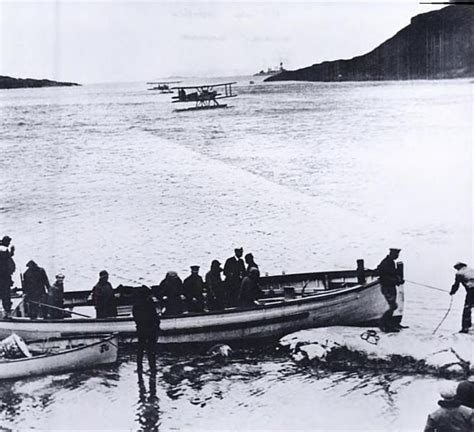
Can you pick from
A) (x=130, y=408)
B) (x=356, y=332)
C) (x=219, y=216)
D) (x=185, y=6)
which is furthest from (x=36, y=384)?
(x=185, y=6)

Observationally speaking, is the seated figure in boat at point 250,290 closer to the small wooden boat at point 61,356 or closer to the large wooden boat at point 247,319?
the large wooden boat at point 247,319

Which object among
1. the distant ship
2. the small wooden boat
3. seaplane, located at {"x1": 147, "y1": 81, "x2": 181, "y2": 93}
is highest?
the distant ship

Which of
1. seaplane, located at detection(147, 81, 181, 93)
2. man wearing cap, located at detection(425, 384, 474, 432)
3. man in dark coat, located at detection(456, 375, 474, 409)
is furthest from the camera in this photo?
seaplane, located at detection(147, 81, 181, 93)

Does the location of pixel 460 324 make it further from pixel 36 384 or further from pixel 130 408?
pixel 36 384

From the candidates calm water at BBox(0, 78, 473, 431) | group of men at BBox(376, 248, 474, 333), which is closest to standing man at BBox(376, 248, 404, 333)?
group of men at BBox(376, 248, 474, 333)

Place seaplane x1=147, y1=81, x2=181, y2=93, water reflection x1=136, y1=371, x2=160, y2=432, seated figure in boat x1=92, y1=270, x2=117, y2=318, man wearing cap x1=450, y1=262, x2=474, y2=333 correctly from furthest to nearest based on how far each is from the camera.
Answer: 1. seaplane x1=147, y1=81, x2=181, y2=93
2. seated figure in boat x1=92, y1=270, x2=117, y2=318
3. man wearing cap x1=450, y1=262, x2=474, y2=333
4. water reflection x1=136, y1=371, x2=160, y2=432

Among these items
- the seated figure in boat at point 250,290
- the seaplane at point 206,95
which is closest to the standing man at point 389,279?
the seated figure in boat at point 250,290

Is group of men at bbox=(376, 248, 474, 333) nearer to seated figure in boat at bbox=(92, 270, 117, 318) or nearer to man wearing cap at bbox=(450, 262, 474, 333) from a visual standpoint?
man wearing cap at bbox=(450, 262, 474, 333)

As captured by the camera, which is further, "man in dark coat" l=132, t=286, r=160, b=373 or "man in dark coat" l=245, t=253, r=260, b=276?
"man in dark coat" l=245, t=253, r=260, b=276
